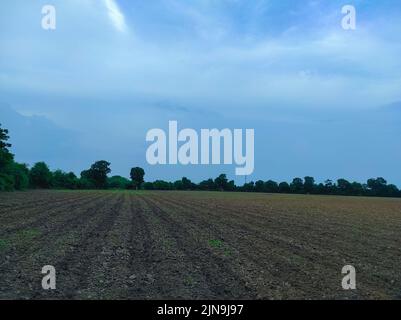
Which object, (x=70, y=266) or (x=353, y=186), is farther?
(x=353, y=186)

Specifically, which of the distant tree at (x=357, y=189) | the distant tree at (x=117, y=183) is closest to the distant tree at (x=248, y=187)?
the distant tree at (x=357, y=189)

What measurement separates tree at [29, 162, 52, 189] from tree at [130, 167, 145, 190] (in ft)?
66.9

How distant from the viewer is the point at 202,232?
19.8 m

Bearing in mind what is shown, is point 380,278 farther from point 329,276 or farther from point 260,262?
point 260,262

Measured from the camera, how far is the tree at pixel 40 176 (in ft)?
389

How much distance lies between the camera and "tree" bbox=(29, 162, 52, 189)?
118625 millimetres

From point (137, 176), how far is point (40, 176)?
23080mm

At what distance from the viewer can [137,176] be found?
394 feet

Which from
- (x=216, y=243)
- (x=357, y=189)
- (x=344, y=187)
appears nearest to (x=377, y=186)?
(x=357, y=189)

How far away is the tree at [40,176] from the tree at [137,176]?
66.9ft

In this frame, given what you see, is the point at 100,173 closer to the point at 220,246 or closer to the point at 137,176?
the point at 137,176

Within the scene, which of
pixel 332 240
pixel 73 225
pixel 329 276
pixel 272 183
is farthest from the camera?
pixel 272 183
